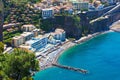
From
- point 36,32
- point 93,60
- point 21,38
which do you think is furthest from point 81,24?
point 21,38

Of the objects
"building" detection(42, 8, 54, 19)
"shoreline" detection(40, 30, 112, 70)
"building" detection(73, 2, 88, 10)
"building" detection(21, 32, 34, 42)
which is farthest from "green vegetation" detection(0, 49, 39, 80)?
"building" detection(73, 2, 88, 10)

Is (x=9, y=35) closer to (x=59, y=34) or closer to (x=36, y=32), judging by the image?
(x=36, y=32)

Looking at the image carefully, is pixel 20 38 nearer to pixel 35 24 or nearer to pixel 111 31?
pixel 35 24

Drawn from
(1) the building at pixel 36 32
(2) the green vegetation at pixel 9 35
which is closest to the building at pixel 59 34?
(1) the building at pixel 36 32

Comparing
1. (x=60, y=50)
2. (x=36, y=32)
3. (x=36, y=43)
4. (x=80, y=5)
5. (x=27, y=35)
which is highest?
(x=80, y=5)

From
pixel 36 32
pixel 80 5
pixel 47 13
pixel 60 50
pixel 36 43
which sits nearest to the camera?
pixel 36 43

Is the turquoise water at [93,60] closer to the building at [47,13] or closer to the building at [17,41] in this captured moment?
the building at [17,41]

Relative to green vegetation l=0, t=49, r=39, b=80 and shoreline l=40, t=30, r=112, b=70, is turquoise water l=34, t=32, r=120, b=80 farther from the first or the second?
green vegetation l=0, t=49, r=39, b=80

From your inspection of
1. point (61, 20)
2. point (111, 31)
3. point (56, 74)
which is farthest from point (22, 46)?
point (111, 31)
